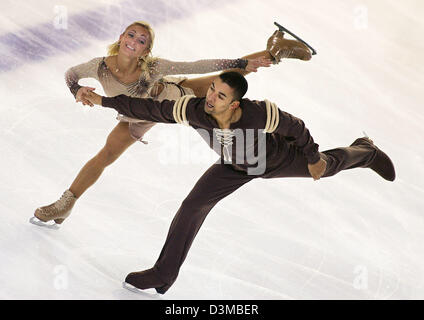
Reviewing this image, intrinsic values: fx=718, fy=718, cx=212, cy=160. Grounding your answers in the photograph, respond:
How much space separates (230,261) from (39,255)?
3.95 feet

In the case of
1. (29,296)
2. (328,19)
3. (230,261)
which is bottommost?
(29,296)

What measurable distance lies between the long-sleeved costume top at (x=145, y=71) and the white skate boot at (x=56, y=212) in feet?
2.60

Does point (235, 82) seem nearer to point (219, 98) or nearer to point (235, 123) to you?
point (219, 98)

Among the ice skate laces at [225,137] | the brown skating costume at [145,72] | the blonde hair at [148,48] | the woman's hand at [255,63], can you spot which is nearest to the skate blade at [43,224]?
the brown skating costume at [145,72]

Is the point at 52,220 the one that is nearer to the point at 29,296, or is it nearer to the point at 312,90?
the point at 29,296

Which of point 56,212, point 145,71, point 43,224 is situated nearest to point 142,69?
point 145,71

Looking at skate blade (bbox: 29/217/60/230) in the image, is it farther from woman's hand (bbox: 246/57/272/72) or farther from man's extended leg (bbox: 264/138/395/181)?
woman's hand (bbox: 246/57/272/72)

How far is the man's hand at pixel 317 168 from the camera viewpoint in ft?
13.6

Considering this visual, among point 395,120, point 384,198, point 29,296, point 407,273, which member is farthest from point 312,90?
point 29,296

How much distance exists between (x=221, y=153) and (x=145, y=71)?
2.21 ft

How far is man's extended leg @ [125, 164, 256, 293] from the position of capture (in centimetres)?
412

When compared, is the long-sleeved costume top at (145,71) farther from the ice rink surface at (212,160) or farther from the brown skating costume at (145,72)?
the ice rink surface at (212,160)

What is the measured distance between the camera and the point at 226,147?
13.2 feet

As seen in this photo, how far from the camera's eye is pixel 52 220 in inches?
184
